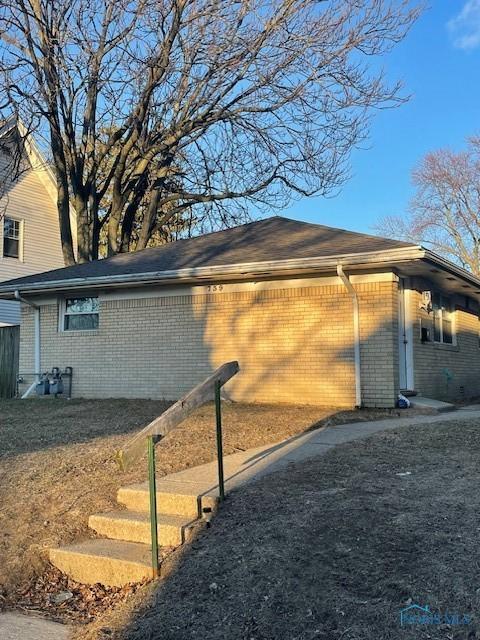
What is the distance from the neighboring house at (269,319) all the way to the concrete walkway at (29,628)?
7730 millimetres

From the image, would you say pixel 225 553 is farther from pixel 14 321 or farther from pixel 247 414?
pixel 14 321

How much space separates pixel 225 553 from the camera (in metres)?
4.15

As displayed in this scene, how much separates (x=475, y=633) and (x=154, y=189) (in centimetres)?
2010

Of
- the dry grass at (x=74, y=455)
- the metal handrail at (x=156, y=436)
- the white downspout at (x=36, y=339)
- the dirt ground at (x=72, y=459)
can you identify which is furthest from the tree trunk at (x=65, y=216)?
the metal handrail at (x=156, y=436)

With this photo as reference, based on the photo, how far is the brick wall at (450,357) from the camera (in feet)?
39.7

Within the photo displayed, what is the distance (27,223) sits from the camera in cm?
2345

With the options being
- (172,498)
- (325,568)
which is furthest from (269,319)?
(325,568)

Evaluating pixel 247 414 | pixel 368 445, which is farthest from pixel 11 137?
pixel 368 445

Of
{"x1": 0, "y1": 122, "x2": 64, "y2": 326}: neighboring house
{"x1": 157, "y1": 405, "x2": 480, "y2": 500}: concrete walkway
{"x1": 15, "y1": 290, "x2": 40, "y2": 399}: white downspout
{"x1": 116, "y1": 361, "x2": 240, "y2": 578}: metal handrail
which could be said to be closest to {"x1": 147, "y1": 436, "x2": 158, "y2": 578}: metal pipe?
{"x1": 116, "y1": 361, "x2": 240, "y2": 578}: metal handrail

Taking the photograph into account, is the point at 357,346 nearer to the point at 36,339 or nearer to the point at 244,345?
the point at 244,345

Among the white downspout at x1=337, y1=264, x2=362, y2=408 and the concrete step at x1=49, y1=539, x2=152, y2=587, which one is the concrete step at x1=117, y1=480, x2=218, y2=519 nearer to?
the concrete step at x1=49, y1=539, x2=152, y2=587

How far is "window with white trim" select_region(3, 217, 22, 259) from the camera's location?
22.6 m

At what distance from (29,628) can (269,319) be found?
8686mm

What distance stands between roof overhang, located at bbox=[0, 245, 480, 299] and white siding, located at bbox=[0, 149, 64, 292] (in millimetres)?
8976
